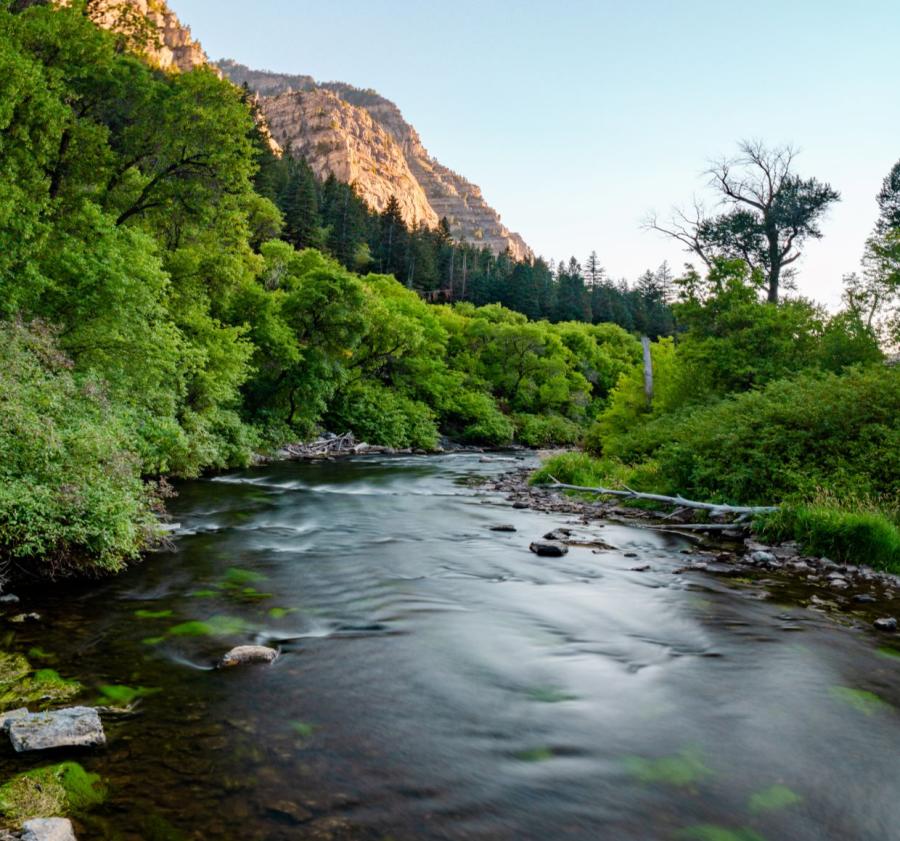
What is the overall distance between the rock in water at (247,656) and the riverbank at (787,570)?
23.5 feet

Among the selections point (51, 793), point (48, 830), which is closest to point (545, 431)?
point (51, 793)

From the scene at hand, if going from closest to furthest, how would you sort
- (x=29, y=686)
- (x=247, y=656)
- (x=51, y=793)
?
1. (x=51, y=793)
2. (x=29, y=686)
3. (x=247, y=656)

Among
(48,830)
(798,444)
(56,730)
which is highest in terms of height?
(798,444)

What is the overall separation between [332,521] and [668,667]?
10.2 meters

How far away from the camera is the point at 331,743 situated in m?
4.81

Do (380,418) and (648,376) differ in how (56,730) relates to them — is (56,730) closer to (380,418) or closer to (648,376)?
(648,376)

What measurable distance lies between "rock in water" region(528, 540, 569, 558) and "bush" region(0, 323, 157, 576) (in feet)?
23.4

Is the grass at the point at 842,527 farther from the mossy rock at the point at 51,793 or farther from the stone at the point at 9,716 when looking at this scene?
the stone at the point at 9,716

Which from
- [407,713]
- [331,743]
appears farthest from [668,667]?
[331,743]

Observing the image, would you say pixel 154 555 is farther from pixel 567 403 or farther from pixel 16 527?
pixel 567 403

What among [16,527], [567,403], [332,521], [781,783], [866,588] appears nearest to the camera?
[781,783]

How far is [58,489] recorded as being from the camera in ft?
26.4

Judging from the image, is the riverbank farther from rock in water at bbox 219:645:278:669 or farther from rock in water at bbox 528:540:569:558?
rock in water at bbox 219:645:278:669

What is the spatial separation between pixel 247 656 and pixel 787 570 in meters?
9.42
